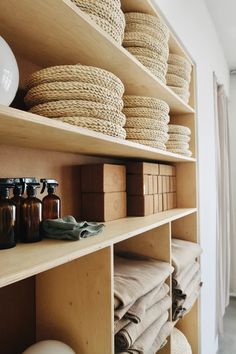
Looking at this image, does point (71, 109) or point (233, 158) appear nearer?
point (71, 109)

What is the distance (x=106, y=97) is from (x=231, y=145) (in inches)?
120

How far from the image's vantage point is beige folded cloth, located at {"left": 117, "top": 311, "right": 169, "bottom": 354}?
933 millimetres

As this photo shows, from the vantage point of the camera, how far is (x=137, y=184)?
1338 millimetres

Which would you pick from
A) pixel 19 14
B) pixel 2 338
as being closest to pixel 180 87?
pixel 19 14

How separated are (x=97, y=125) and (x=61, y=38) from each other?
0.26 meters

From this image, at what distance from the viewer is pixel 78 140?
818 mm

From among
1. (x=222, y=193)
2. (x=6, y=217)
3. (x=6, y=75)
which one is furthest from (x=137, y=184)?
(x=222, y=193)

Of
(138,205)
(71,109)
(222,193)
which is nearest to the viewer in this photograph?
(71,109)

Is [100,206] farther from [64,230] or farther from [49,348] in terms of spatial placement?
[49,348]

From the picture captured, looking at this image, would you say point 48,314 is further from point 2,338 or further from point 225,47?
point 225,47

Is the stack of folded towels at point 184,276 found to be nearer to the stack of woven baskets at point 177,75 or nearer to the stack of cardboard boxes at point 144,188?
the stack of cardboard boxes at point 144,188

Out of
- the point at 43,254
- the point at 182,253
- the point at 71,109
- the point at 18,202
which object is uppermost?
the point at 71,109

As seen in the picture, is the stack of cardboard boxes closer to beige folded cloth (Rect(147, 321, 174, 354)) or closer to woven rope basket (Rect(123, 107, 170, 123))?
woven rope basket (Rect(123, 107, 170, 123))

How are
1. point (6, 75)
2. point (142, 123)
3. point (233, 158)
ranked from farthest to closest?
1. point (233, 158)
2. point (142, 123)
3. point (6, 75)
